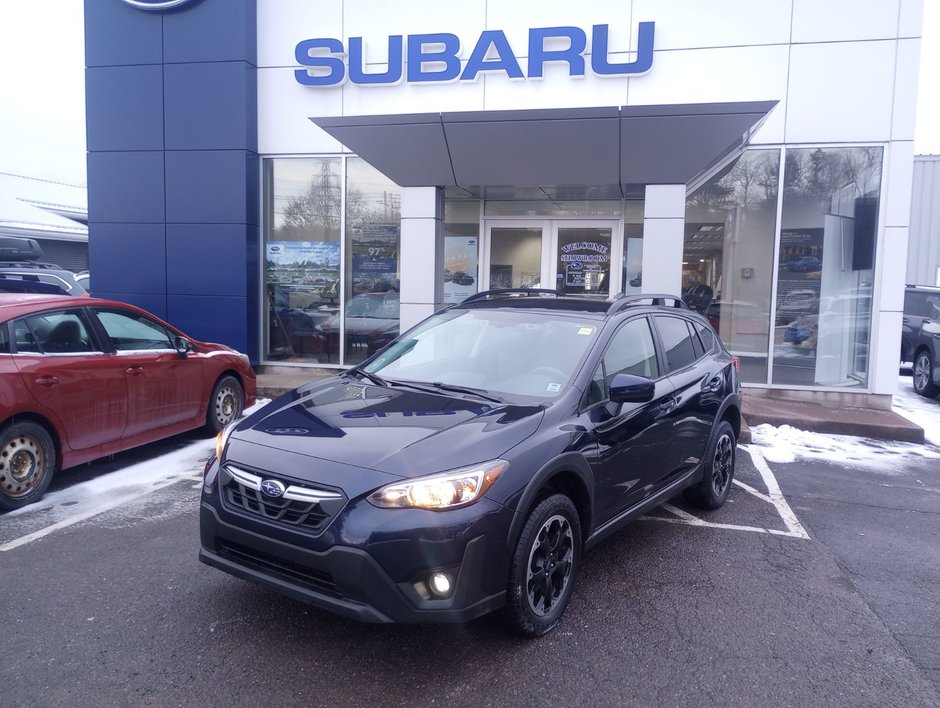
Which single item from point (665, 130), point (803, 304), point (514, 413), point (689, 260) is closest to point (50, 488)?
point (514, 413)

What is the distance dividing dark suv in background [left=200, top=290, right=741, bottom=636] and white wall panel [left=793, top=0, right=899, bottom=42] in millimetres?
7061

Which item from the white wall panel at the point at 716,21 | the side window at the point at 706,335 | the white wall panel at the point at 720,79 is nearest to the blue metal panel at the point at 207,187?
the white wall panel at the point at 720,79

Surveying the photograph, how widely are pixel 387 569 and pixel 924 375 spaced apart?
39.6ft

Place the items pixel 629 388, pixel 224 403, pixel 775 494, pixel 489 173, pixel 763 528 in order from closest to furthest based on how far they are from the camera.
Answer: pixel 629 388, pixel 763 528, pixel 775 494, pixel 224 403, pixel 489 173

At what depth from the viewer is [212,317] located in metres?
11.5

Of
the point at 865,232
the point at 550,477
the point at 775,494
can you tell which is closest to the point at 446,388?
the point at 550,477

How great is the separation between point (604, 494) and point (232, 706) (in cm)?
220

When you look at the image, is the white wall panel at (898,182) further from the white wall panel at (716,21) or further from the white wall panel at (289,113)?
the white wall panel at (289,113)

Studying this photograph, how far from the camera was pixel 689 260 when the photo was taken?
11.1 meters

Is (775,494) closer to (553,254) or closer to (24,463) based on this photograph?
(553,254)

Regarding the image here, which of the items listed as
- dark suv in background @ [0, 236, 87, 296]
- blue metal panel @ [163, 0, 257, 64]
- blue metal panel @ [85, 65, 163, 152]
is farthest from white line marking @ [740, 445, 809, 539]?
blue metal panel @ [85, 65, 163, 152]

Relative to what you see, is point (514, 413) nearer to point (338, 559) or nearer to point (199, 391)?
point (338, 559)

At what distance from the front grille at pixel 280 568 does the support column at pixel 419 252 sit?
6.24 m

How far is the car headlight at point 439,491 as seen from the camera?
10.7 feet
